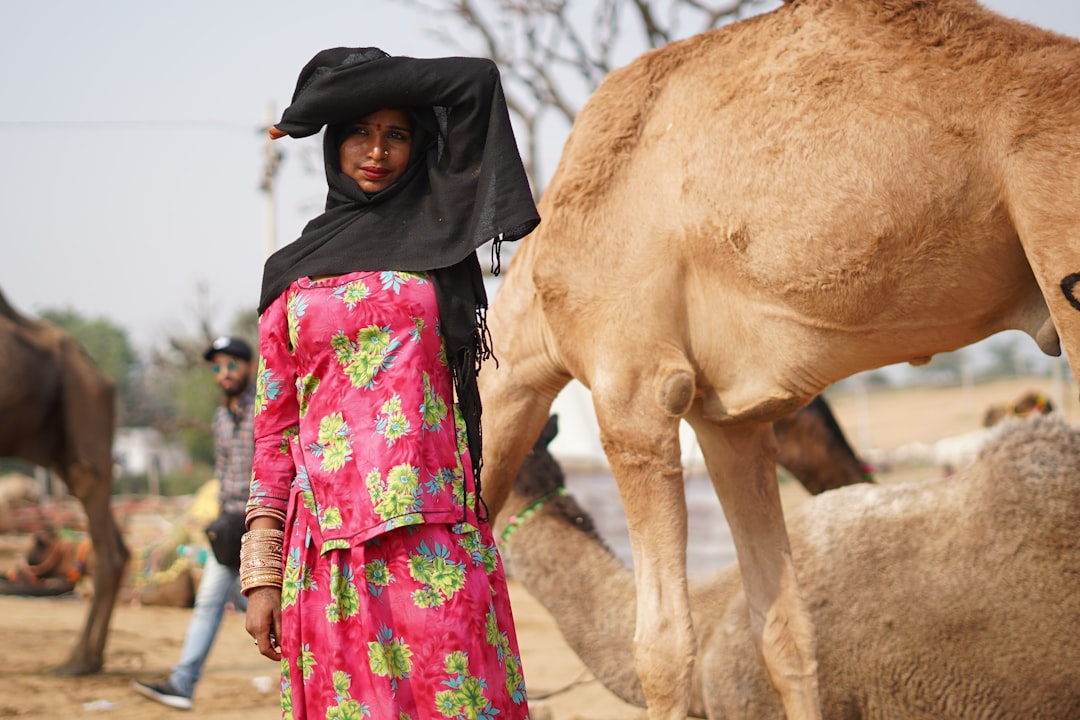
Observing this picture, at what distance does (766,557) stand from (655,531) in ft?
2.10

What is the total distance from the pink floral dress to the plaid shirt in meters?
4.11

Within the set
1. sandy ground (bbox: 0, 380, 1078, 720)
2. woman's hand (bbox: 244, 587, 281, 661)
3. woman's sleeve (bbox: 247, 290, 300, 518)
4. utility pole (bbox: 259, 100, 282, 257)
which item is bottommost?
sandy ground (bbox: 0, 380, 1078, 720)

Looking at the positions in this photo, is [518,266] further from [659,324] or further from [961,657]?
[961,657]

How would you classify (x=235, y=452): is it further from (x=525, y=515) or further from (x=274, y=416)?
(x=274, y=416)

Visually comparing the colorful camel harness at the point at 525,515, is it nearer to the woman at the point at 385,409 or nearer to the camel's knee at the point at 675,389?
the camel's knee at the point at 675,389

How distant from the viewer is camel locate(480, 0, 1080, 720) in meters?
3.45

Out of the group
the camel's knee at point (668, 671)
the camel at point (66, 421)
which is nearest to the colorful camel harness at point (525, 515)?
the camel's knee at point (668, 671)

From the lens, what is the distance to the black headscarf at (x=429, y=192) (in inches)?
115

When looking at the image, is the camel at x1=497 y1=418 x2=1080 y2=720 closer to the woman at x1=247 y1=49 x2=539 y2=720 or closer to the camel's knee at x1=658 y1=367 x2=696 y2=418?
the camel's knee at x1=658 y1=367 x2=696 y2=418

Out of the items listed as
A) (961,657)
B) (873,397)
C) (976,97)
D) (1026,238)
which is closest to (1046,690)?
(961,657)

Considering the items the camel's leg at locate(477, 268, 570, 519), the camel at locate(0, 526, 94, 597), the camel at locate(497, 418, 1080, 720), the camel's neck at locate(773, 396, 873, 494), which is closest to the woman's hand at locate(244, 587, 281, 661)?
the camel's leg at locate(477, 268, 570, 519)

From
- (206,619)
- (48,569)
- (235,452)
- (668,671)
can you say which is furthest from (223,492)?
(48,569)

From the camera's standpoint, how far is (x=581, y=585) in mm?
5836

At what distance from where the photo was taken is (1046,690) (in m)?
4.44
